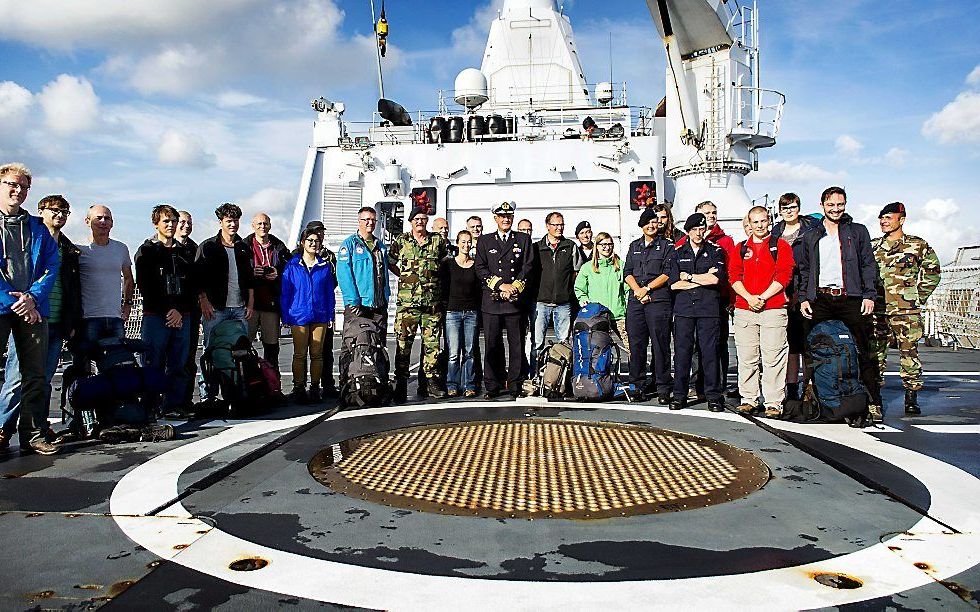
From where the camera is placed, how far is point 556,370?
6.34 meters

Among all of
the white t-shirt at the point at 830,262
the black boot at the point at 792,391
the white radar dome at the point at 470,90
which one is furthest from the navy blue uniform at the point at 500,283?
the white radar dome at the point at 470,90

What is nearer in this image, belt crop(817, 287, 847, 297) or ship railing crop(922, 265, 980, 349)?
belt crop(817, 287, 847, 297)

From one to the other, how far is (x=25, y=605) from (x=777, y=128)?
16.1m

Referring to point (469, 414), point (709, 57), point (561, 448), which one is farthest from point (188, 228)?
point (709, 57)

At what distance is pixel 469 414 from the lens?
5516 mm

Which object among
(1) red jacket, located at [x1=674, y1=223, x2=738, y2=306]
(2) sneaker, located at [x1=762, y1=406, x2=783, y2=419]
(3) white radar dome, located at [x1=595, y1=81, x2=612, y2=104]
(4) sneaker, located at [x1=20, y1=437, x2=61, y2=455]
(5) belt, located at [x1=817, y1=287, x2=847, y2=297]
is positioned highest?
(3) white radar dome, located at [x1=595, y1=81, x2=612, y2=104]

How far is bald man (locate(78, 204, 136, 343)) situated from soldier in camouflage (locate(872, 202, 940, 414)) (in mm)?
5986

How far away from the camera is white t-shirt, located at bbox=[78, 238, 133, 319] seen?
199 inches

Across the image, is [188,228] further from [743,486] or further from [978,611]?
[978,611]

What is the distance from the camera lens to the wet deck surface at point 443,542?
2113 mm

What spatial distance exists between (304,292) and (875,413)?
4.97m

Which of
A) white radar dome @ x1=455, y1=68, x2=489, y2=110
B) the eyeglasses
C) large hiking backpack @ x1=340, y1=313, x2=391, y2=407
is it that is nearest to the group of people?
the eyeglasses

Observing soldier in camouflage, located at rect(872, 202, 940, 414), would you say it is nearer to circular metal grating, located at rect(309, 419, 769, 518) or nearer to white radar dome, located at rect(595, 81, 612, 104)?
circular metal grating, located at rect(309, 419, 769, 518)

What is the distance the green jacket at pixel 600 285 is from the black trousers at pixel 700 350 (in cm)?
103
